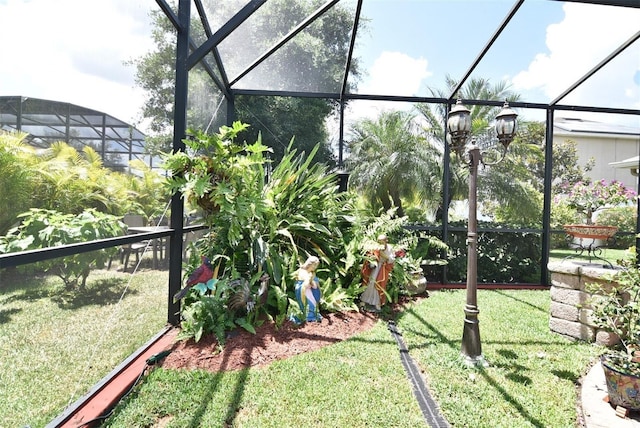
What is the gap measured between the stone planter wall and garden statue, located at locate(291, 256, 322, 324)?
2.53 meters

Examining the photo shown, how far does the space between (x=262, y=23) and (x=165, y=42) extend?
1657 mm

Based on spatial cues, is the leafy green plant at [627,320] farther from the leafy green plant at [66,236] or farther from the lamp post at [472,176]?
the leafy green plant at [66,236]

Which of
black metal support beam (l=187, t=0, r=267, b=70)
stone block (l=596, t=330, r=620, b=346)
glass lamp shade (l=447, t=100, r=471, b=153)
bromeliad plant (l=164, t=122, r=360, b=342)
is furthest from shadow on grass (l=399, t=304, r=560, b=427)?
black metal support beam (l=187, t=0, r=267, b=70)

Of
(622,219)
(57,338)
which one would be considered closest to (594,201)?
(622,219)

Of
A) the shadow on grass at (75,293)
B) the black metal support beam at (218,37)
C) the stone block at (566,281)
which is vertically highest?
the black metal support beam at (218,37)

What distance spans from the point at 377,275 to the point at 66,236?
2.97 m

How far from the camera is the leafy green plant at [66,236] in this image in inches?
58.2

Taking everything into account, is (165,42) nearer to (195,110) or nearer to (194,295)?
(195,110)

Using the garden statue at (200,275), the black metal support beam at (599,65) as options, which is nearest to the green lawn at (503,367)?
the garden statue at (200,275)

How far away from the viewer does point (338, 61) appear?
4863mm

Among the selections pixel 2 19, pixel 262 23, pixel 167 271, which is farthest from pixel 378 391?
pixel 262 23

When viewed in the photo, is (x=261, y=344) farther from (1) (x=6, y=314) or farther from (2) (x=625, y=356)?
(2) (x=625, y=356)

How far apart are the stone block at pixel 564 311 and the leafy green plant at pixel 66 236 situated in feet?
13.7

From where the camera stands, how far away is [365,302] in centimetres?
385
